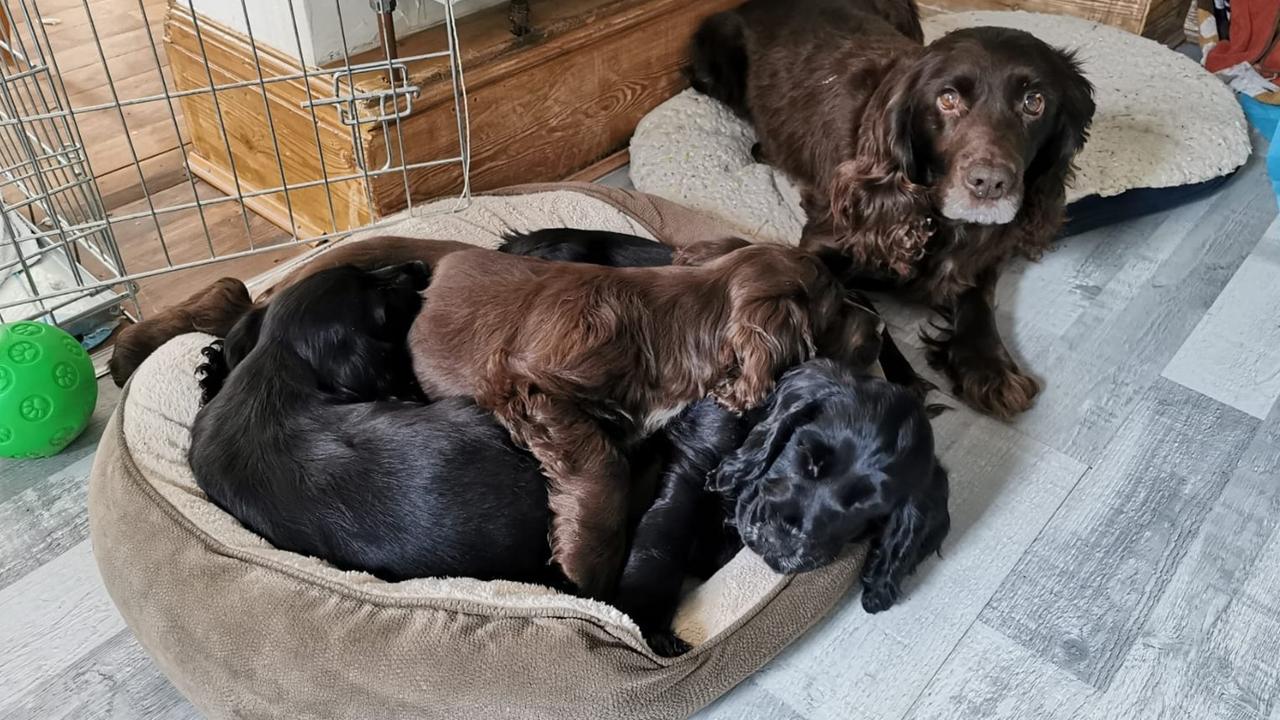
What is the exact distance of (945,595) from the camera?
1.69 m

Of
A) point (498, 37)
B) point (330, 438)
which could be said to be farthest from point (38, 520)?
point (498, 37)

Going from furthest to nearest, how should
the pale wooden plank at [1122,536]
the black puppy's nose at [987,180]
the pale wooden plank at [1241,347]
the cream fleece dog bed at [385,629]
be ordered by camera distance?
the pale wooden plank at [1241,347]
the black puppy's nose at [987,180]
the pale wooden plank at [1122,536]
the cream fleece dog bed at [385,629]

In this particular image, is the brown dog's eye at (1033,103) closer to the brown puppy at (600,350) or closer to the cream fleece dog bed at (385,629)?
the brown puppy at (600,350)

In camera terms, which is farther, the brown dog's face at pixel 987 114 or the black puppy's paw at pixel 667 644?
the brown dog's face at pixel 987 114

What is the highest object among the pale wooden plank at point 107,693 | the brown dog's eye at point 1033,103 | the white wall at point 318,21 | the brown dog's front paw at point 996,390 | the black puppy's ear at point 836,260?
the white wall at point 318,21

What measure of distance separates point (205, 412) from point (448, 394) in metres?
0.39

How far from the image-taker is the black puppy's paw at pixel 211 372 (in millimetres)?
1707

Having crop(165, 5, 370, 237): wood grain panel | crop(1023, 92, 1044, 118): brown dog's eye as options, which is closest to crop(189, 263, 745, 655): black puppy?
crop(165, 5, 370, 237): wood grain panel

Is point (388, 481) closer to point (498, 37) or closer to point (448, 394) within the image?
point (448, 394)

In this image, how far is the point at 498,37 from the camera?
95.6 inches

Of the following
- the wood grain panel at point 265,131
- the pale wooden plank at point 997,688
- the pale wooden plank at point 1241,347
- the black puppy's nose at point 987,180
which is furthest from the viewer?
the wood grain panel at point 265,131

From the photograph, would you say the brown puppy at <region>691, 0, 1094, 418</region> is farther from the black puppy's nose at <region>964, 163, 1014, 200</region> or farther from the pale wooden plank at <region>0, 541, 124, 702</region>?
the pale wooden plank at <region>0, 541, 124, 702</region>

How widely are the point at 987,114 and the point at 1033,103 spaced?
115 mm

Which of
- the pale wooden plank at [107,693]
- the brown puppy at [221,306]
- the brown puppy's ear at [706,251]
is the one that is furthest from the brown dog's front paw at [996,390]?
the pale wooden plank at [107,693]
